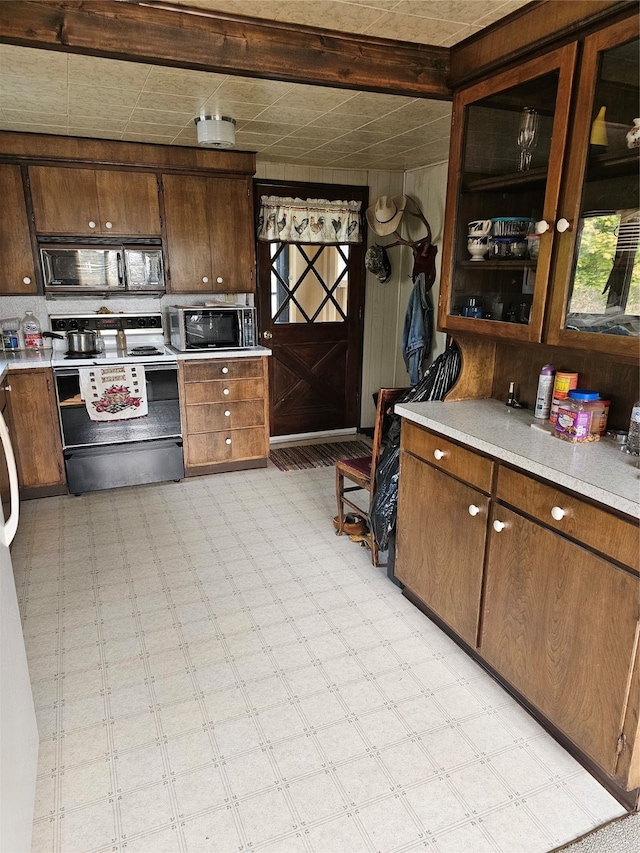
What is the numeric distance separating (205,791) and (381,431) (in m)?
1.68

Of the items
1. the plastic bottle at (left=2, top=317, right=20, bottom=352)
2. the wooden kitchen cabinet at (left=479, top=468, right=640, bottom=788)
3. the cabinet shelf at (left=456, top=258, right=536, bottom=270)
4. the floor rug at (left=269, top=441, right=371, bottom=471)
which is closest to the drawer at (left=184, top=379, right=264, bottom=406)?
the floor rug at (left=269, top=441, right=371, bottom=471)

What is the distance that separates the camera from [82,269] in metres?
3.79

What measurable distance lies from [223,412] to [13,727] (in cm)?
283

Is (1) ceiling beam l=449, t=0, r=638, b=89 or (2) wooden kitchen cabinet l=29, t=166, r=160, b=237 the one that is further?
(2) wooden kitchen cabinet l=29, t=166, r=160, b=237

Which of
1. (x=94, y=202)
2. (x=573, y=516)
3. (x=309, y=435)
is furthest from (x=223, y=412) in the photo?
(x=573, y=516)

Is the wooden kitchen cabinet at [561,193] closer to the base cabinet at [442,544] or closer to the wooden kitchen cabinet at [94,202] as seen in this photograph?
the base cabinet at [442,544]

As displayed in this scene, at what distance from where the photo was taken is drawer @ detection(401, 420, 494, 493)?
1969mm

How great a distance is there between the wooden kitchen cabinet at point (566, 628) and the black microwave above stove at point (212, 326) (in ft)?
8.69

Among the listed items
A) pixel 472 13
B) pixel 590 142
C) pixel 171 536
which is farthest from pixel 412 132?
pixel 171 536

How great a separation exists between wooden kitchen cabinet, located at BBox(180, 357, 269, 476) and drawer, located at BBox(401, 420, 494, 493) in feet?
6.19

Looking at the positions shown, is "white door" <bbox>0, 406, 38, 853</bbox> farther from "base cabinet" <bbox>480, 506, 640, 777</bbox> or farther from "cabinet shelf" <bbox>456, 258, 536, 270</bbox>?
"cabinet shelf" <bbox>456, 258, 536, 270</bbox>

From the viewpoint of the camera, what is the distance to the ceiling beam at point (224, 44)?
185 centimetres

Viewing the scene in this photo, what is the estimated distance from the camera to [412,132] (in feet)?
10.9

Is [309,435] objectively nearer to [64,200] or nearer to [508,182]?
[64,200]
